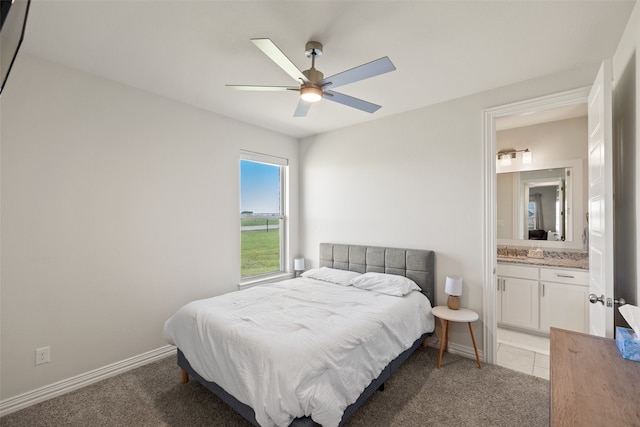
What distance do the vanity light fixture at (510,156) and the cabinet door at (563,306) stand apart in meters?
1.65

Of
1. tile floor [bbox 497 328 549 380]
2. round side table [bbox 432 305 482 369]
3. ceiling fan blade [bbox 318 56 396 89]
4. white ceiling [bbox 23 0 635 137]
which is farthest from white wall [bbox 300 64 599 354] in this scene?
ceiling fan blade [bbox 318 56 396 89]

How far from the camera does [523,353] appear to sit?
2977 millimetres

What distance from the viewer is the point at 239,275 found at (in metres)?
3.64

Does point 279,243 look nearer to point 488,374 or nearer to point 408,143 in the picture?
point 408,143

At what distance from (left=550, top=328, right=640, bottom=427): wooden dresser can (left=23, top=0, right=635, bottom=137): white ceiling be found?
189 cm

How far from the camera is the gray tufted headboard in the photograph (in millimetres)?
3072

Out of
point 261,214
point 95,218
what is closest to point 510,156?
point 261,214

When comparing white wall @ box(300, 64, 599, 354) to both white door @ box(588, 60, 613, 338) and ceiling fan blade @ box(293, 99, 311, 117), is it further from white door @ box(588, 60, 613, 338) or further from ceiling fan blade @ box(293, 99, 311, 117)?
ceiling fan blade @ box(293, 99, 311, 117)

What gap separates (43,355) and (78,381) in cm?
35

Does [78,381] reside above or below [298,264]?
below

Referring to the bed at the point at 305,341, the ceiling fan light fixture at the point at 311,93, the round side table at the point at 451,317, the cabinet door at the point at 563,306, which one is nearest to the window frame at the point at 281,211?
the bed at the point at 305,341

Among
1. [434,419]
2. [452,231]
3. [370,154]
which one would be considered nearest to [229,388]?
[434,419]

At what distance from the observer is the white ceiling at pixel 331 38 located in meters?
1.70

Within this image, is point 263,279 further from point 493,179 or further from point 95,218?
point 493,179
